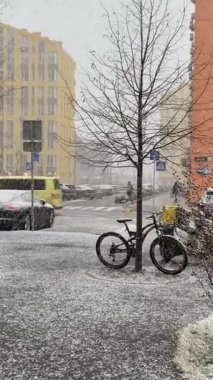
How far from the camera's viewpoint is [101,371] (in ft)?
14.5

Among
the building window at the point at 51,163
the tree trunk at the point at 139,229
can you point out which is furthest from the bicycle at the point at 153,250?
the building window at the point at 51,163

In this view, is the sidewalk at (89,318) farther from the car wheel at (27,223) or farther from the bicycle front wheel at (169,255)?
the car wheel at (27,223)

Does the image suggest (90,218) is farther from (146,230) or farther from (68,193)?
(68,193)

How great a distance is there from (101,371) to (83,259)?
5.56 metres

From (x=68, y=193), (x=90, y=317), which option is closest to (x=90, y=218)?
(x=90, y=317)

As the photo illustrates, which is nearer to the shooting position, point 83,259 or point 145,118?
point 145,118

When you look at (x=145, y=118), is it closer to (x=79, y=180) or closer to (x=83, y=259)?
(x=83, y=259)

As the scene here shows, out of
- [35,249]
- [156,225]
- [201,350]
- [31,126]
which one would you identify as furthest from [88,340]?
[31,126]

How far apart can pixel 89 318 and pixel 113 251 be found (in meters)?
3.19

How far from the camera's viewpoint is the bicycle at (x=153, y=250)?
862 centimetres

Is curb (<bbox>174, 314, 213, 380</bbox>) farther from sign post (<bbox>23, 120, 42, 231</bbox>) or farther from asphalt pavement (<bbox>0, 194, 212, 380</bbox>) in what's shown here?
sign post (<bbox>23, 120, 42, 231</bbox>)

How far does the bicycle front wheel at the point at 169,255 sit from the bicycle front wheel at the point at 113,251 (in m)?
0.50

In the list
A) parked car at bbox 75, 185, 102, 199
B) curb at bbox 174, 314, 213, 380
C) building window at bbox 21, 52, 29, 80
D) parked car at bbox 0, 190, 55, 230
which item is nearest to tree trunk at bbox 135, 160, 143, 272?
curb at bbox 174, 314, 213, 380

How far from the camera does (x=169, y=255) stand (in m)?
8.68
